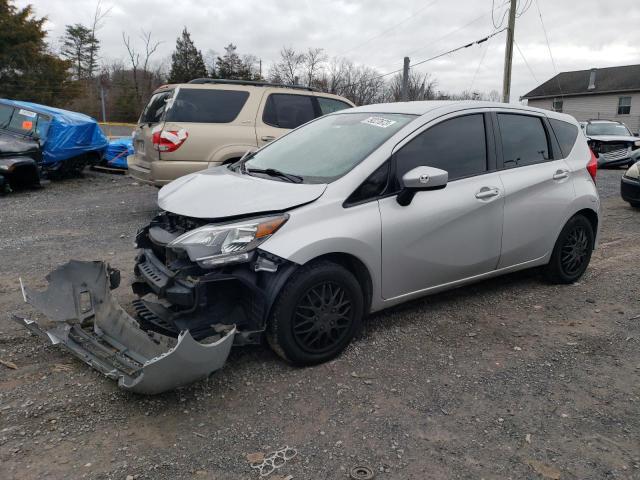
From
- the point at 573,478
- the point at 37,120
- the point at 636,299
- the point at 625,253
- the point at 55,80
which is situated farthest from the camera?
the point at 55,80

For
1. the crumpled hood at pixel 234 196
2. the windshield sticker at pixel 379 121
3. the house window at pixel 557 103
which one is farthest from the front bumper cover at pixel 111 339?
the house window at pixel 557 103

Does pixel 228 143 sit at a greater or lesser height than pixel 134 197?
greater

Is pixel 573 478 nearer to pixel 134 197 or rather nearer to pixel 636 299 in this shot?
pixel 636 299

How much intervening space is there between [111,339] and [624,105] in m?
48.9

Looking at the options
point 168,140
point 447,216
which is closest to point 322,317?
point 447,216

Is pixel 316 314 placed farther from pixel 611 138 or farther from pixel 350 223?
pixel 611 138

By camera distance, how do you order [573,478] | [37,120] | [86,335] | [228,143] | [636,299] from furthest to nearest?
1. [37,120]
2. [228,143]
3. [636,299]
4. [86,335]
5. [573,478]

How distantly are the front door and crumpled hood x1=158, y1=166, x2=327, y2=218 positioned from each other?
24.0 inches

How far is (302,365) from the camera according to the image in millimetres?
3324

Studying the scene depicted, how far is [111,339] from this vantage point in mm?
3252

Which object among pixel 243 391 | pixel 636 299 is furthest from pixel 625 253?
pixel 243 391

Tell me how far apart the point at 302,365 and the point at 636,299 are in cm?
334

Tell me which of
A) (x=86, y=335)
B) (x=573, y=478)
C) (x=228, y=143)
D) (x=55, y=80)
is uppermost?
(x=55, y=80)

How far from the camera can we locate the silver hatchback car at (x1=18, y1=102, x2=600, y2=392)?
307 centimetres
